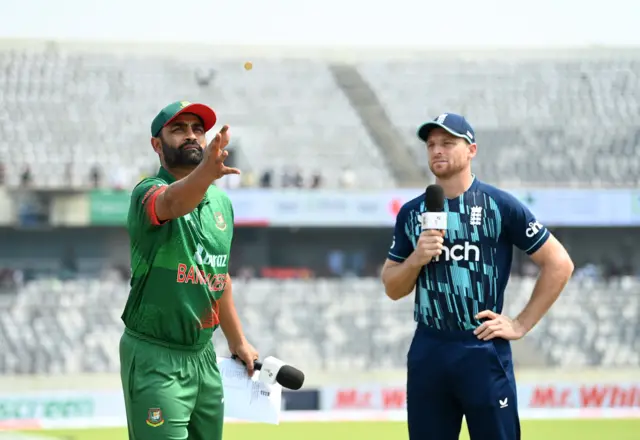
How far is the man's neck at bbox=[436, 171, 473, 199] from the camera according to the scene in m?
3.69

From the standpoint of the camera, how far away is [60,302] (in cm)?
1550

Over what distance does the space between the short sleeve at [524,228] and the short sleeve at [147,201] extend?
123 centimetres

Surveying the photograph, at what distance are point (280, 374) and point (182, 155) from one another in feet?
3.13

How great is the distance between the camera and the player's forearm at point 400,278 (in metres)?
3.63

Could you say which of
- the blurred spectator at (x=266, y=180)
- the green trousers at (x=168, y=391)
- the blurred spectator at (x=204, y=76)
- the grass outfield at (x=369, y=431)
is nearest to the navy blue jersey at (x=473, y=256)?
the green trousers at (x=168, y=391)

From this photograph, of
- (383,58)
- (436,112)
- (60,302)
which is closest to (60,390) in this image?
(60,302)

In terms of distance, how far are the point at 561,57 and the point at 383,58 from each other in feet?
14.0

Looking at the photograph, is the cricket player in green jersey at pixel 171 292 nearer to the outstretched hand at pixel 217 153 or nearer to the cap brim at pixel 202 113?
the cap brim at pixel 202 113

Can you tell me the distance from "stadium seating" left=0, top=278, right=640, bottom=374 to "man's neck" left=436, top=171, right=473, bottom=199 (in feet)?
35.7

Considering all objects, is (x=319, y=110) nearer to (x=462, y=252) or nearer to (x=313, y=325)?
(x=313, y=325)

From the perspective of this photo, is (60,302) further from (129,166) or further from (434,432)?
(434,432)

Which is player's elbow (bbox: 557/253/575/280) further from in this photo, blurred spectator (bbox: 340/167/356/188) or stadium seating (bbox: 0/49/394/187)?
stadium seating (bbox: 0/49/394/187)

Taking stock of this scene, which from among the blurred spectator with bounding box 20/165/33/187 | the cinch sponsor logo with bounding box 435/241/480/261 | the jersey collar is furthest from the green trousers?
the blurred spectator with bounding box 20/165/33/187

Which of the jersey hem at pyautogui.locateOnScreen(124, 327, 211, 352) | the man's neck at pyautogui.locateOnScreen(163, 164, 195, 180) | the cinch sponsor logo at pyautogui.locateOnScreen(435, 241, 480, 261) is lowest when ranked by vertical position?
the jersey hem at pyautogui.locateOnScreen(124, 327, 211, 352)
